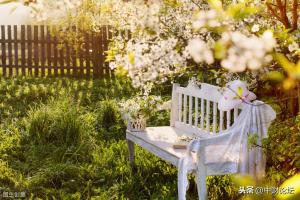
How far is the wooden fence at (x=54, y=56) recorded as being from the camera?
13578 mm

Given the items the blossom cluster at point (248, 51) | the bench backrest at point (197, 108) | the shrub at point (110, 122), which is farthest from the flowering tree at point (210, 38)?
the shrub at point (110, 122)

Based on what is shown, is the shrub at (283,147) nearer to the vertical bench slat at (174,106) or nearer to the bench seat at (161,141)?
the bench seat at (161,141)

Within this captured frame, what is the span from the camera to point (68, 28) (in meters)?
13.8

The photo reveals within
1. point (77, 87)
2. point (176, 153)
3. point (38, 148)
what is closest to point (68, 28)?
point (77, 87)

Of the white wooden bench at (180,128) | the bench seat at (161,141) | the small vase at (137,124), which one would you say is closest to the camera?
the bench seat at (161,141)

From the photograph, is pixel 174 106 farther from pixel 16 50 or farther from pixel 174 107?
pixel 16 50

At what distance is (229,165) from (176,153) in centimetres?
46

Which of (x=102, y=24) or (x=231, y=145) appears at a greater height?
(x=102, y=24)

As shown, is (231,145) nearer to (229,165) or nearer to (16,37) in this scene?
(229,165)

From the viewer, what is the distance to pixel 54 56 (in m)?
13.9

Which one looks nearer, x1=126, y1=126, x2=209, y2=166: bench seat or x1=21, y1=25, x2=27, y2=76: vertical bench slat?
x1=126, y1=126, x2=209, y2=166: bench seat

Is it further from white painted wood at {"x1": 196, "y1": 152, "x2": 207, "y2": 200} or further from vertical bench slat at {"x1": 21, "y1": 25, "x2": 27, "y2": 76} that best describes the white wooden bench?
vertical bench slat at {"x1": 21, "y1": 25, "x2": 27, "y2": 76}

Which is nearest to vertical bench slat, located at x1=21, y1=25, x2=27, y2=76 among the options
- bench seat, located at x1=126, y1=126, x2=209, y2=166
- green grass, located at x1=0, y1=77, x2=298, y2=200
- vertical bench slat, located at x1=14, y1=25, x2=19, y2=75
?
vertical bench slat, located at x1=14, y1=25, x2=19, y2=75

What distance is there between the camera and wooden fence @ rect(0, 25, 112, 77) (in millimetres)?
13578
